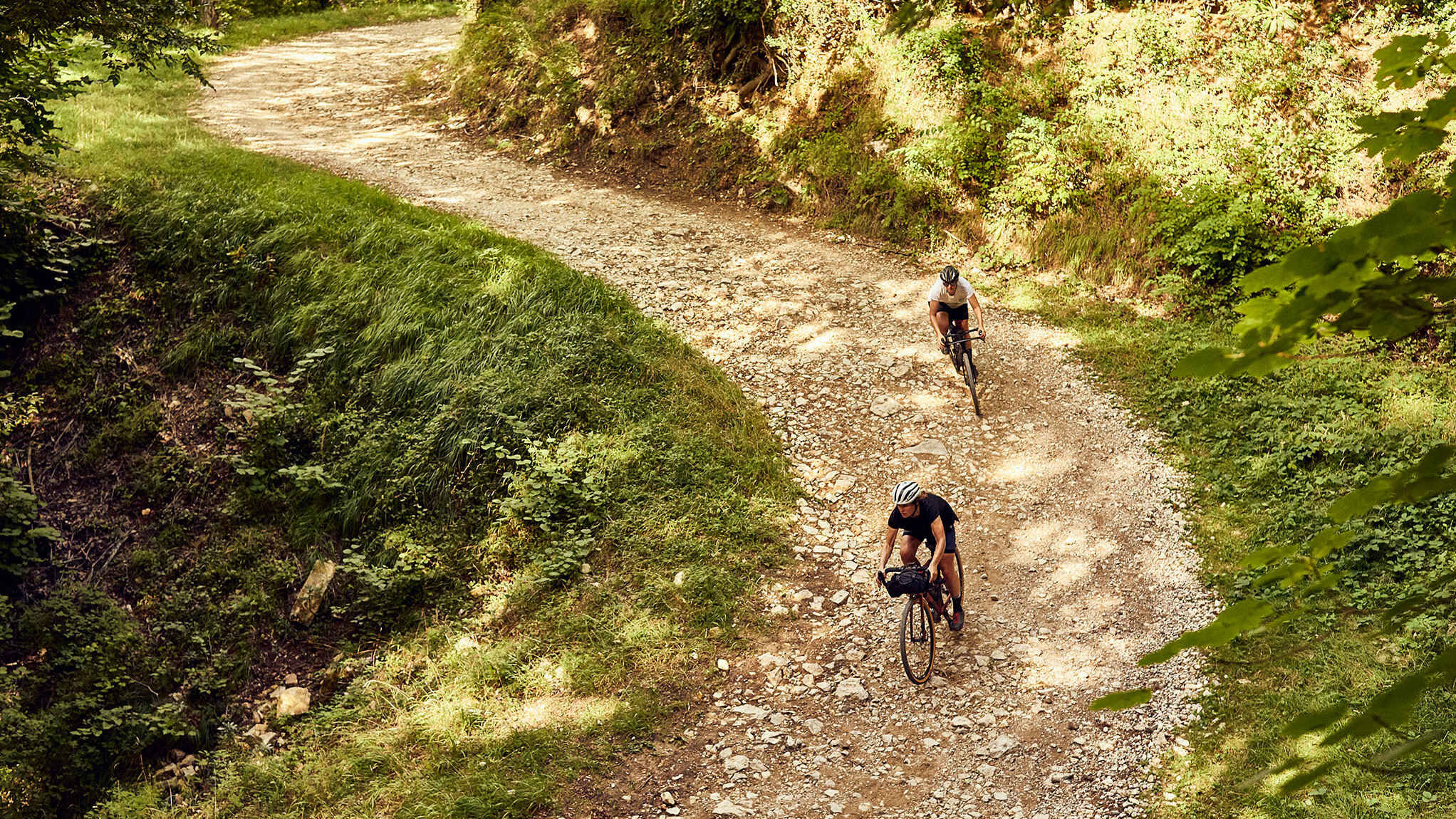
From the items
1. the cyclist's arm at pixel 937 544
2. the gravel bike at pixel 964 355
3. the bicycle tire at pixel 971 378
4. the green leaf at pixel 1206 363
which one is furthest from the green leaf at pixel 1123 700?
the bicycle tire at pixel 971 378

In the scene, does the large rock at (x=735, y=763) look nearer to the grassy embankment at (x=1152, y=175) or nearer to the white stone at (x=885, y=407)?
the grassy embankment at (x=1152, y=175)

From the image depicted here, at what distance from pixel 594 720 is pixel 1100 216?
10.5 m

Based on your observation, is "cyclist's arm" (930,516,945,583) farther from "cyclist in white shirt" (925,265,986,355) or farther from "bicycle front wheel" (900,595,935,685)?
"cyclist in white shirt" (925,265,986,355)

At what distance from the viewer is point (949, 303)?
10.7 meters

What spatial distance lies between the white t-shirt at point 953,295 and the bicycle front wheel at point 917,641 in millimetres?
3987

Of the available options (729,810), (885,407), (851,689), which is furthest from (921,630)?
(885,407)

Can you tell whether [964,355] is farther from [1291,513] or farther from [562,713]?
[562,713]

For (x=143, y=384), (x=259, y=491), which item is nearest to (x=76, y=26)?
(x=143, y=384)

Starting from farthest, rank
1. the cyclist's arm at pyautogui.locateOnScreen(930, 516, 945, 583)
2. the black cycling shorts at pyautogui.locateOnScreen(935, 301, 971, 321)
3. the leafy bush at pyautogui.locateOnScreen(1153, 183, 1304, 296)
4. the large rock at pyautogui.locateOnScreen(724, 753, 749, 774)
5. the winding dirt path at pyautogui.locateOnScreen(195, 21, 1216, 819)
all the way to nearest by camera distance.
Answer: the leafy bush at pyautogui.locateOnScreen(1153, 183, 1304, 296) < the black cycling shorts at pyautogui.locateOnScreen(935, 301, 971, 321) < the cyclist's arm at pyautogui.locateOnScreen(930, 516, 945, 583) < the large rock at pyautogui.locateOnScreen(724, 753, 749, 774) < the winding dirt path at pyautogui.locateOnScreen(195, 21, 1216, 819)

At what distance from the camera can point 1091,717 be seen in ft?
24.2

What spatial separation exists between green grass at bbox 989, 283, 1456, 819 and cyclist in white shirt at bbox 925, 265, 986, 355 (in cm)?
241

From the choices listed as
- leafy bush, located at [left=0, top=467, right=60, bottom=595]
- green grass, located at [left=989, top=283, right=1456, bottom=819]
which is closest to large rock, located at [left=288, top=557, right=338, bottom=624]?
leafy bush, located at [left=0, top=467, right=60, bottom=595]

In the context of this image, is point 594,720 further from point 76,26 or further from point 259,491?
point 76,26

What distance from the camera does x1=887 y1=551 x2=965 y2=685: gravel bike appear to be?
7.79 meters
